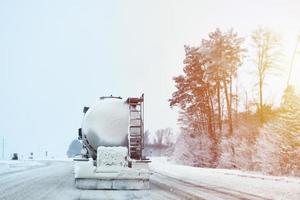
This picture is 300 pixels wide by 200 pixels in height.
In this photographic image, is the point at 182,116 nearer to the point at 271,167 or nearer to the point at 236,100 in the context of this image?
the point at 236,100

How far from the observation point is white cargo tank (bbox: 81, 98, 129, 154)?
651 inches

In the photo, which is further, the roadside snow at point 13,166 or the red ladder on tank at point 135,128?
the roadside snow at point 13,166

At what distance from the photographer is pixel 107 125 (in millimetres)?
16625

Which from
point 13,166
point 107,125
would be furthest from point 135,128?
point 13,166

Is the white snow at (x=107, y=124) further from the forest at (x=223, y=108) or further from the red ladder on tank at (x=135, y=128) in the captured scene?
the forest at (x=223, y=108)

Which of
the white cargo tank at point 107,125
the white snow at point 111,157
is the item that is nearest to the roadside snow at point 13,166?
the white cargo tank at point 107,125

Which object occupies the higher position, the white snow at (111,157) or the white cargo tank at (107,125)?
the white cargo tank at (107,125)

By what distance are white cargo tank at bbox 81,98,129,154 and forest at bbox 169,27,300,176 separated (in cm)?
1374

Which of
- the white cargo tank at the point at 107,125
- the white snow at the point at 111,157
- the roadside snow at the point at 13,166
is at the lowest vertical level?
the roadside snow at the point at 13,166

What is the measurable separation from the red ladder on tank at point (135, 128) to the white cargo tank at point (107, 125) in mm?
181

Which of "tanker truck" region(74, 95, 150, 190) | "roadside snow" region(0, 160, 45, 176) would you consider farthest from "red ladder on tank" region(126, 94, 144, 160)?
"roadside snow" region(0, 160, 45, 176)

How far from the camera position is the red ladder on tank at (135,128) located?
16500mm

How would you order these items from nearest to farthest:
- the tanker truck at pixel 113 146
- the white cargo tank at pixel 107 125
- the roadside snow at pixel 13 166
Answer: the tanker truck at pixel 113 146 → the white cargo tank at pixel 107 125 → the roadside snow at pixel 13 166

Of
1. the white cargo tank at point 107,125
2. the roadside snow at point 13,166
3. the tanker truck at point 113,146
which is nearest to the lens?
the tanker truck at point 113,146
